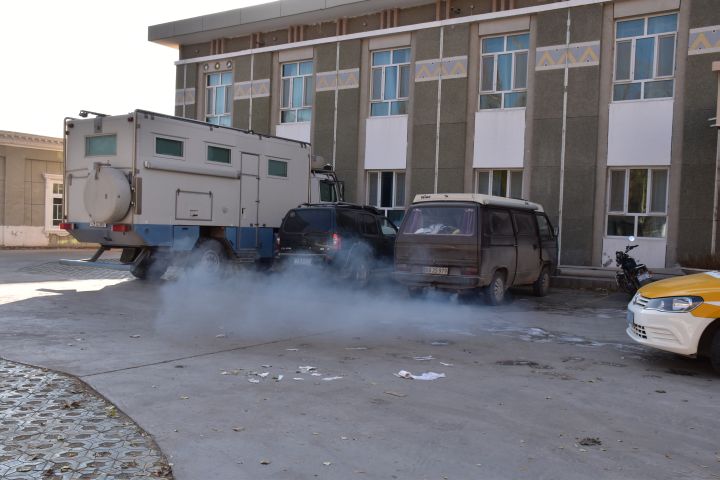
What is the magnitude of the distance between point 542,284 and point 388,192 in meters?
7.90

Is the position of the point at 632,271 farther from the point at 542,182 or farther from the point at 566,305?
the point at 542,182

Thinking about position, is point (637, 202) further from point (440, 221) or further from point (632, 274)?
point (440, 221)

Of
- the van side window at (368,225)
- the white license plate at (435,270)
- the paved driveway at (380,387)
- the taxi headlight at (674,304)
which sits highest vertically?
the van side window at (368,225)

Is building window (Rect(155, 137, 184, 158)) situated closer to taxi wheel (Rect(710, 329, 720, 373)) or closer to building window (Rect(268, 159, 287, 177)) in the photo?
building window (Rect(268, 159, 287, 177))

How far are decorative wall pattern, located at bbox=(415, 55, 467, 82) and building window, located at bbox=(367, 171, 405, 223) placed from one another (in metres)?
3.08

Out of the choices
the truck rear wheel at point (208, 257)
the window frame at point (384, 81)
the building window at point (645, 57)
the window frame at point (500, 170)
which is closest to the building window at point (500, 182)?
the window frame at point (500, 170)

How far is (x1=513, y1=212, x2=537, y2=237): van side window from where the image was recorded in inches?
492

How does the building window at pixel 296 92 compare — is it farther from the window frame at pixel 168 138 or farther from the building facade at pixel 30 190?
the building facade at pixel 30 190

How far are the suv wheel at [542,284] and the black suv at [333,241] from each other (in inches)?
130

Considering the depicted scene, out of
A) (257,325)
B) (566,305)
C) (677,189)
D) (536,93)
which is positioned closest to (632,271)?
(566,305)

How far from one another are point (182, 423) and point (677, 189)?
1477cm

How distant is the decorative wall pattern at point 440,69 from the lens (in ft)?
62.7

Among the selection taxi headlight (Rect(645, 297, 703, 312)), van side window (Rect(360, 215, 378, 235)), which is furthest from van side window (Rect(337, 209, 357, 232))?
taxi headlight (Rect(645, 297, 703, 312))

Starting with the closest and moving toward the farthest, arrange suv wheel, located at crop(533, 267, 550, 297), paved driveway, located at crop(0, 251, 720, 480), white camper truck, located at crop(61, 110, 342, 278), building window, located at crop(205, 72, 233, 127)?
1. paved driveway, located at crop(0, 251, 720, 480)
2. white camper truck, located at crop(61, 110, 342, 278)
3. suv wheel, located at crop(533, 267, 550, 297)
4. building window, located at crop(205, 72, 233, 127)
